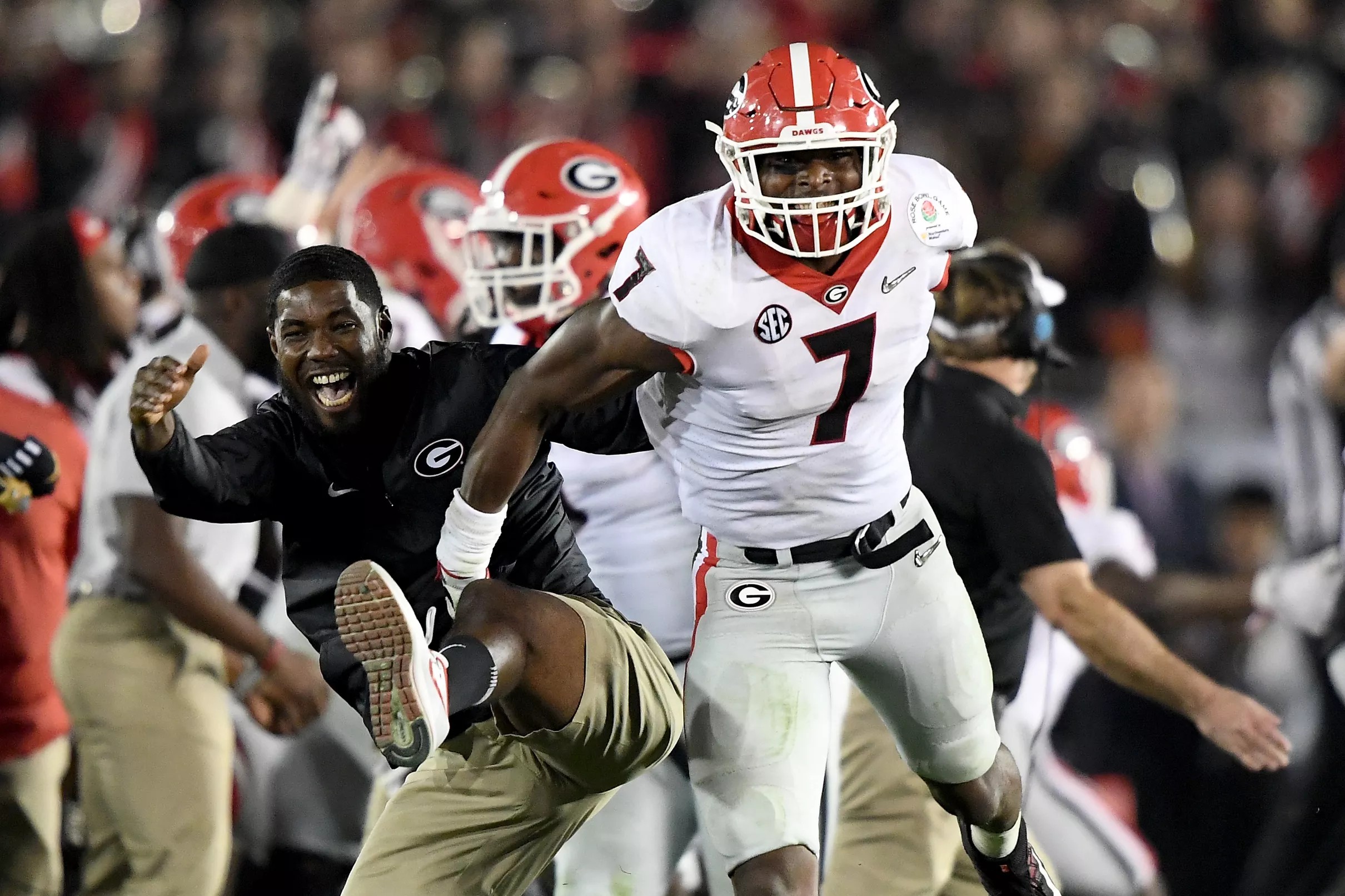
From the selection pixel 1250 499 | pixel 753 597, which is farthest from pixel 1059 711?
pixel 753 597

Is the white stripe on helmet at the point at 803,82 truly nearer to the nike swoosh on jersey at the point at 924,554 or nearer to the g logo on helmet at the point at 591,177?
the nike swoosh on jersey at the point at 924,554

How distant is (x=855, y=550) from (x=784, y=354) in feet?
1.37

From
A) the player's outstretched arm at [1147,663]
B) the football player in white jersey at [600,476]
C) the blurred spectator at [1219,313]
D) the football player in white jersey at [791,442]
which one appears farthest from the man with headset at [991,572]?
the blurred spectator at [1219,313]

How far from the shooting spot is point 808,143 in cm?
306

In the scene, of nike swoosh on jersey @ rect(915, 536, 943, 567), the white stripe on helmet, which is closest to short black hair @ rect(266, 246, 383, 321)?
the white stripe on helmet

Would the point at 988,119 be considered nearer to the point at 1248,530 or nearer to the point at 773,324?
the point at 1248,530

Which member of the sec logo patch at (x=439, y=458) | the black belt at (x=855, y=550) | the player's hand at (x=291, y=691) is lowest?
the player's hand at (x=291, y=691)

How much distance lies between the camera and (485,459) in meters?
3.00

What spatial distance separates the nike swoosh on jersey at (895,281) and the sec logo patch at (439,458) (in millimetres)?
802

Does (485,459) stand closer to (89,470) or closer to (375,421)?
(375,421)

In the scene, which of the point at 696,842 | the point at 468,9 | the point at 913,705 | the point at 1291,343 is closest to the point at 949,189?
the point at 913,705

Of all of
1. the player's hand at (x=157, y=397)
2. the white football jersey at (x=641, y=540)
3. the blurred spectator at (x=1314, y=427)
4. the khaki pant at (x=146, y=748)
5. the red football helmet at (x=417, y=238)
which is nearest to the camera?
the player's hand at (x=157, y=397)

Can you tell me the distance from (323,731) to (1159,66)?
220 inches

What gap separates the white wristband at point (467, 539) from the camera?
2977 mm
